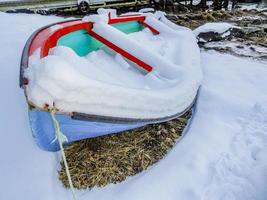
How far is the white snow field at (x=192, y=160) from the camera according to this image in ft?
7.66

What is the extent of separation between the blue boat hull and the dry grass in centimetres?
26

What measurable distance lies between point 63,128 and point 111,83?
0.47m

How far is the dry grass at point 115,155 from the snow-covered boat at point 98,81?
0.27 meters

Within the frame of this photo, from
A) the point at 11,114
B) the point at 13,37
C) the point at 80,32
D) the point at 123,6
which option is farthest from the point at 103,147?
the point at 123,6

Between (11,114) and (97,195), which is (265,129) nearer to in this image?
(97,195)

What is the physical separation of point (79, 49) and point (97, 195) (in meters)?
2.02

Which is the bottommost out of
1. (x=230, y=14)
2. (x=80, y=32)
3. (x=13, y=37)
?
(x=230, y=14)

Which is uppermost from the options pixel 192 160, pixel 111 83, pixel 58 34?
pixel 58 34

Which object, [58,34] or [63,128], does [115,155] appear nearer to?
[63,128]

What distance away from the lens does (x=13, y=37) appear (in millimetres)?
5539

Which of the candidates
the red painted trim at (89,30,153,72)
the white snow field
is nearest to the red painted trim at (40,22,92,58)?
the red painted trim at (89,30,153,72)

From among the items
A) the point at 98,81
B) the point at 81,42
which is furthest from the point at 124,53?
the point at 98,81

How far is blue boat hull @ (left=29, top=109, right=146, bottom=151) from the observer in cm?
205

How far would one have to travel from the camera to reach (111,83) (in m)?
2.23
